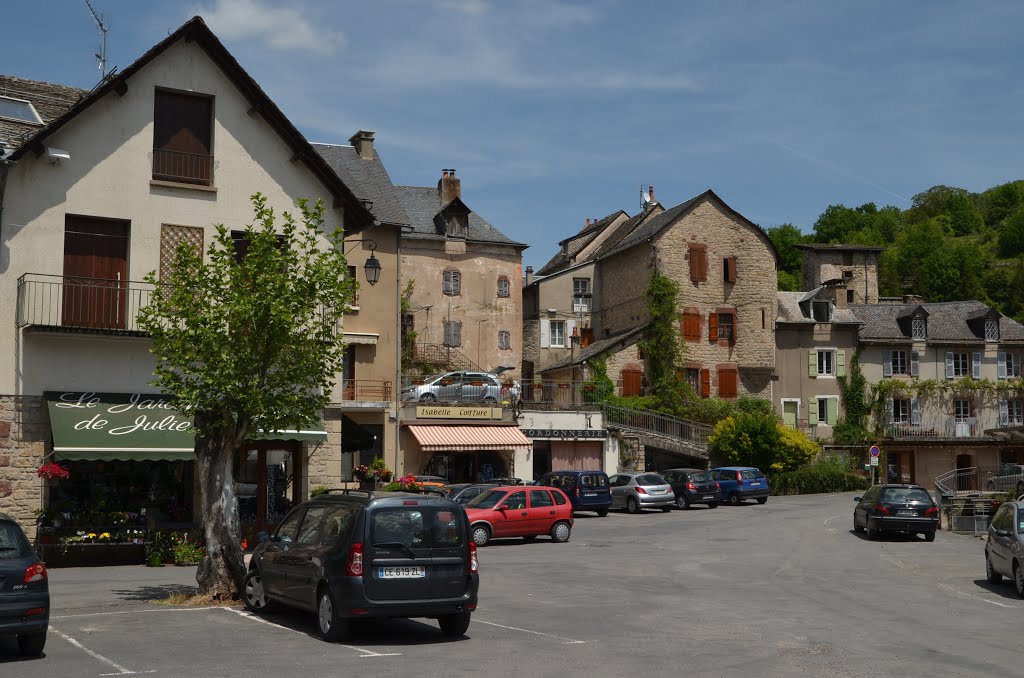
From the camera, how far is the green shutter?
57188mm

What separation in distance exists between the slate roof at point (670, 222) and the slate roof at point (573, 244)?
325 inches

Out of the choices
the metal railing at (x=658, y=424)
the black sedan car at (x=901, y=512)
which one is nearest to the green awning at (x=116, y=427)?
the black sedan car at (x=901, y=512)

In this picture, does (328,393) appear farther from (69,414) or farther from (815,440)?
(815,440)

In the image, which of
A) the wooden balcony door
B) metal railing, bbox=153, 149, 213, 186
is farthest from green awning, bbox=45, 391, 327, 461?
metal railing, bbox=153, 149, 213, 186

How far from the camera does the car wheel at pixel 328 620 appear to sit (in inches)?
471

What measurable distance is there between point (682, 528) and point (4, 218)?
20001 mm

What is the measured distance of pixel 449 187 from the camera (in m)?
54.2

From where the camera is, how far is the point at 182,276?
16266mm

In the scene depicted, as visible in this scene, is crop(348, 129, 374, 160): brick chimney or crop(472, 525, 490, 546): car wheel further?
crop(348, 129, 374, 160): brick chimney

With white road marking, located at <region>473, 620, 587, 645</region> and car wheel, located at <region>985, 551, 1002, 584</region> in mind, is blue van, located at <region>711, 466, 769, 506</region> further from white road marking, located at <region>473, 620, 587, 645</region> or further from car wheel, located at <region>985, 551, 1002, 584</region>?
white road marking, located at <region>473, 620, 587, 645</region>

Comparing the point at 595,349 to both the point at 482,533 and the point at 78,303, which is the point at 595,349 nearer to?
the point at 482,533

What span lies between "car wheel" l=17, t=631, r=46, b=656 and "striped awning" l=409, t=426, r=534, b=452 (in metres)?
29.4

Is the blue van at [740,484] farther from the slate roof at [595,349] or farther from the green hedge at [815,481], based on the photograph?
the slate roof at [595,349]

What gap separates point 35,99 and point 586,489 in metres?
20.9
